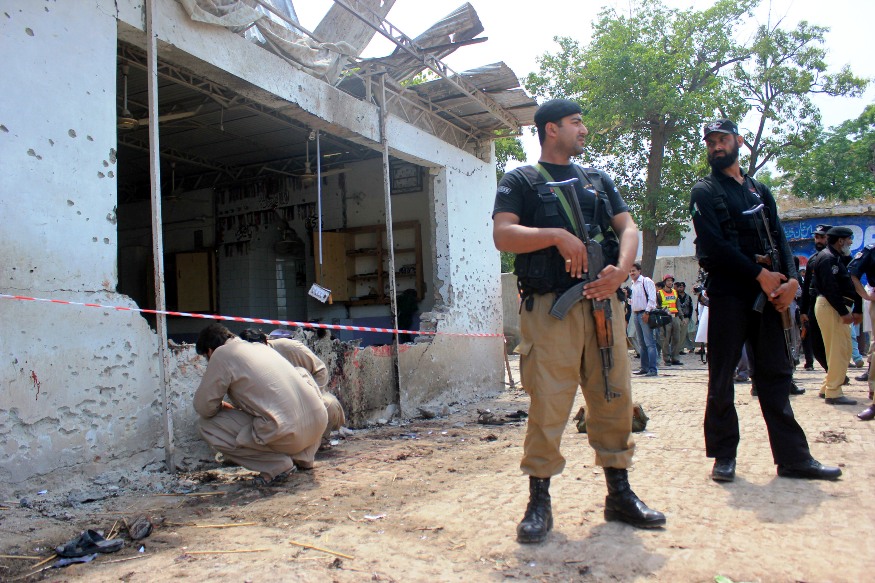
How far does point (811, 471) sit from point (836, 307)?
10.3 ft

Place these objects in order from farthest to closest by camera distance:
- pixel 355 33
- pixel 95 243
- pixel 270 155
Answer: pixel 270 155, pixel 355 33, pixel 95 243

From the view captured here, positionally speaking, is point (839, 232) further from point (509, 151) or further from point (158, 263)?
point (509, 151)

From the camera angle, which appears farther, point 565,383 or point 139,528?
point 139,528

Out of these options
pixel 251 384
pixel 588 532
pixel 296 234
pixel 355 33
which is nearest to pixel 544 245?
pixel 588 532

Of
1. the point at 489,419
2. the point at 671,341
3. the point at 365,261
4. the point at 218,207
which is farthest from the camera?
the point at 671,341

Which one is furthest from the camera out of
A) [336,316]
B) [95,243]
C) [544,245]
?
[336,316]

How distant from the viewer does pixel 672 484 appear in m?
3.66

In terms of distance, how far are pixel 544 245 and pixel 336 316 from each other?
862 cm

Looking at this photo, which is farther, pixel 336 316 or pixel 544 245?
pixel 336 316

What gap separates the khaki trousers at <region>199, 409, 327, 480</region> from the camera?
448 cm

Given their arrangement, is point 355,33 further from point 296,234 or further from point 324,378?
point 296,234

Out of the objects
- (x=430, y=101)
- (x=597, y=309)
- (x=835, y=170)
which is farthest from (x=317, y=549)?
(x=835, y=170)

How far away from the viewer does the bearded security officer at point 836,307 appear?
6.11 m

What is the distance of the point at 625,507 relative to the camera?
2938 mm
